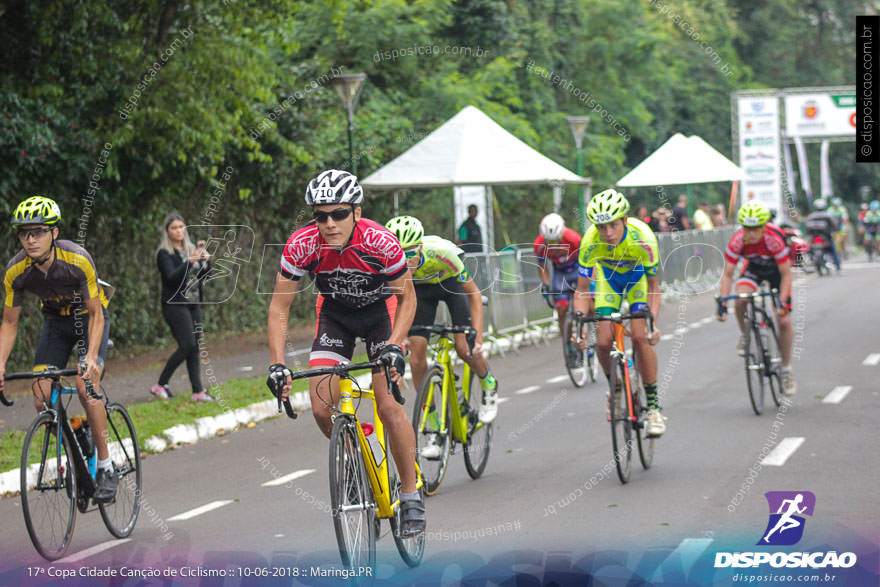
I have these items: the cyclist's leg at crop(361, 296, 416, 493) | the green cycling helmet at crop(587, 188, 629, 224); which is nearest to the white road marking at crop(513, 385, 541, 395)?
the green cycling helmet at crop(587, 188, 629, 224)

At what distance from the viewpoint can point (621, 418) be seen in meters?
8.59

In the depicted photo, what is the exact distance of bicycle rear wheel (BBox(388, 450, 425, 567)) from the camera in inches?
244

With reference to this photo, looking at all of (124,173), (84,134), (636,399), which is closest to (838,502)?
(636,399)

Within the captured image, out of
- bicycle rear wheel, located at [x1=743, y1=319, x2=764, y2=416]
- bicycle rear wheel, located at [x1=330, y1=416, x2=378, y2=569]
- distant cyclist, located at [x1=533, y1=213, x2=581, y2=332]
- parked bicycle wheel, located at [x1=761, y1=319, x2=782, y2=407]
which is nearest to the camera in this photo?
bicycle rear wheel, located at [x1=330, y1=416, x2=378, y2=569]

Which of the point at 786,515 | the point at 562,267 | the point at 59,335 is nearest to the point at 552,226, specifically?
the point at 562,267

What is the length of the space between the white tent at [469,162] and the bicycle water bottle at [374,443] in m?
11.8

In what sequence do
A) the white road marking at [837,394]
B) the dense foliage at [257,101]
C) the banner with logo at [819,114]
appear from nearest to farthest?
the white road marking at [837,394] → the dense foliage at [257,101] → the banner with logo at [819,114]

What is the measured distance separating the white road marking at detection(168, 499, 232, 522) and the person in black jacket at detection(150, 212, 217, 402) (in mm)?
4171

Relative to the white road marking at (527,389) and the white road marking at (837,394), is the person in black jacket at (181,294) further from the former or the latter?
the white road marking at (837,394)

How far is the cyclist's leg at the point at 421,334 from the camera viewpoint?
8.69 m

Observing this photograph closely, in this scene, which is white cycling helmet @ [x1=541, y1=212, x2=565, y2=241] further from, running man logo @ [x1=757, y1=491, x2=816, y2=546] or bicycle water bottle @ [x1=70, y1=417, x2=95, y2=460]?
bicycle water bottle @ [x1=70, y1=417, x2=95, y2=460]

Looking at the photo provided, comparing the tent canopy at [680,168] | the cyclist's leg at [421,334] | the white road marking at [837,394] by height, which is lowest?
the white road marking at [837,394]

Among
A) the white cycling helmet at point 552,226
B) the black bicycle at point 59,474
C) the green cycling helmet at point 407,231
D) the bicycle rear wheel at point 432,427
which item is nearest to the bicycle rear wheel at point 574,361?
the white cycling helmet at point 552,226

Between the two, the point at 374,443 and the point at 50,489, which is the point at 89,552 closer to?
the point at 50,489
